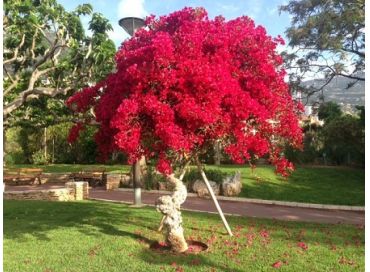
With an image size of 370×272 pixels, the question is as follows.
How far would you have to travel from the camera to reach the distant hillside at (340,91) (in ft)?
57.3

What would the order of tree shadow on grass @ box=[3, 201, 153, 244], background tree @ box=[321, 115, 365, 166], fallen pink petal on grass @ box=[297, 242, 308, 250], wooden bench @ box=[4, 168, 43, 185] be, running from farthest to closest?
background tree @ box=[321, 115, 365, 166]
wooden bench @ box=[4, 168, 43, 185]
tree shadow on grass @ box=[3, 201, 153, 244]
fallen pink petal on grass @ box=[297, 242, 308, 250]

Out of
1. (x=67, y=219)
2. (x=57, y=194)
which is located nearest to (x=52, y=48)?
(x=67, y=219)

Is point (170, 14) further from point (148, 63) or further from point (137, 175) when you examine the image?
point (137, 175)

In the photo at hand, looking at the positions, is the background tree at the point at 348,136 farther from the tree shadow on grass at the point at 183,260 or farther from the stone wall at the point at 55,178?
the tree shadow on grass at the point at 183,260

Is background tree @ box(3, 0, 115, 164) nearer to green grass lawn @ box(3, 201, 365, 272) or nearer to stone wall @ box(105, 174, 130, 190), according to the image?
green grass lawn @ box(3, 201, 365, 272)

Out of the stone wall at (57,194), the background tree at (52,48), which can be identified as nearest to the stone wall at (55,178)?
the stone wall at (57,194)

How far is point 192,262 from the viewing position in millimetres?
5984

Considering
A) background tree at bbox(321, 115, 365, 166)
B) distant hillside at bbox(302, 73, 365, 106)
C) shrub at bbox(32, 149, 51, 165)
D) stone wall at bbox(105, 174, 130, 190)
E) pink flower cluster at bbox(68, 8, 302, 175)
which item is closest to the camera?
pink flower cluster at bbox(68, 8, 302, 175)

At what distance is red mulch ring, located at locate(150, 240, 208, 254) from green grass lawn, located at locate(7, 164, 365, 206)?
754 cm

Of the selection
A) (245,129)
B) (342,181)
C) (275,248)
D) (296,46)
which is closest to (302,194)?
(342,181)

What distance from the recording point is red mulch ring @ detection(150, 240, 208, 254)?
6.68 m

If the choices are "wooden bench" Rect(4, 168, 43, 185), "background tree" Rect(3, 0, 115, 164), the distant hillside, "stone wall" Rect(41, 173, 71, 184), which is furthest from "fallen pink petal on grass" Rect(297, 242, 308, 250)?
"wooden bench" Rect(4, 168, 43, 185)

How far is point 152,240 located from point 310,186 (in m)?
10.5

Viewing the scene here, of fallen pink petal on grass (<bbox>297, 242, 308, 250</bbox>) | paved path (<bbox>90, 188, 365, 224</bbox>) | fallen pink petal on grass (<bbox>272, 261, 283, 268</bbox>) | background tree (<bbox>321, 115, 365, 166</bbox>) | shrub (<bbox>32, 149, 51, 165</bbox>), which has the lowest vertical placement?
paved path (<bbox>90, 188, 365, 224</bbox>)
